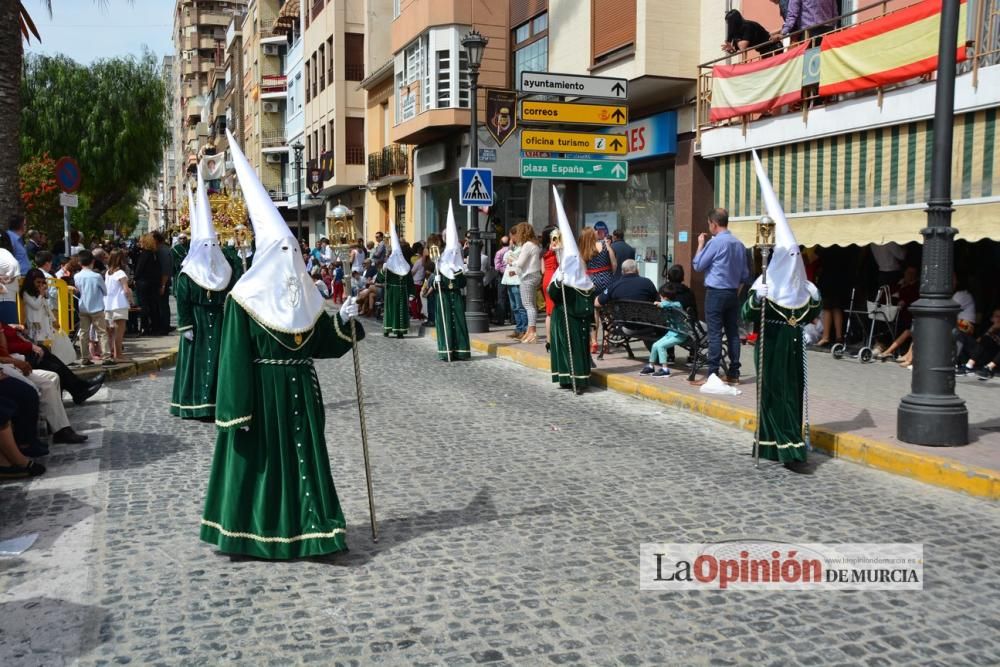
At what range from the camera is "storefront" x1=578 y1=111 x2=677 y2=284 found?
58.3ft

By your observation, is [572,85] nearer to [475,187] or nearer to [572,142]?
[572,142]

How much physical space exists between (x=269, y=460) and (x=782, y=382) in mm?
4015

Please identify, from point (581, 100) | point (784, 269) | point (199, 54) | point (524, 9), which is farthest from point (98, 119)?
point (199, 54)

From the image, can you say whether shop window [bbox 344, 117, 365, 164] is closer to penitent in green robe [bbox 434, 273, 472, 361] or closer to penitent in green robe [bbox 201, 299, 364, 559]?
penitent in green robe [bbox 434, 273, 472, 361]

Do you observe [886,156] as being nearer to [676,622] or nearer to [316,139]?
[676,622]

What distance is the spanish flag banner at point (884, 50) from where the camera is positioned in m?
11.7

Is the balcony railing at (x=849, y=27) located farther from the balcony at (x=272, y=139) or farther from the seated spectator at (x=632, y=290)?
the balcony at (x=272, y=139)

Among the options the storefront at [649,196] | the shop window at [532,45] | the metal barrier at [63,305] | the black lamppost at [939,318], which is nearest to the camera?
the black lamppost at [939,318]

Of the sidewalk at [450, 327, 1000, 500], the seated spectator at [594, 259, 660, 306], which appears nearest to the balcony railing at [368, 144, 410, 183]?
the sidewalk at [450, 327, 1000, 500]

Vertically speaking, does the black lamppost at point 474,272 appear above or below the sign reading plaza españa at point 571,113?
below

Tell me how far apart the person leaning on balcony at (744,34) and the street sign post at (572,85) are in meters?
1.93

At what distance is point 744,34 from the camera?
50.1 feet

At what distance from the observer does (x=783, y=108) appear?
48.2 ft

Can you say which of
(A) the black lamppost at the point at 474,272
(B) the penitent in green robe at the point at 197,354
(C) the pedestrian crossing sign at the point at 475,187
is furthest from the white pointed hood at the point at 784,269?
(A) the black lamppost at the point at 474,272
